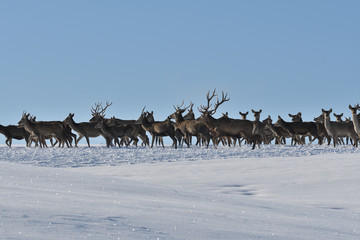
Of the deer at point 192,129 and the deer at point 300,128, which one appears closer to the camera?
the deer at point 192,129

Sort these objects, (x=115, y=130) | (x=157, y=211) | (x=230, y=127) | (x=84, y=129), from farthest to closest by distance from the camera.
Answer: (x=84, y=129) → (x=115, y=130) → (x=230, y=127) → (x=157, y=211)

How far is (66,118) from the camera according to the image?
28281mm

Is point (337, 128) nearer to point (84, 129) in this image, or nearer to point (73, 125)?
point (84, 129)

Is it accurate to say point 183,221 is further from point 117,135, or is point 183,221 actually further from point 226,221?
point 117,135

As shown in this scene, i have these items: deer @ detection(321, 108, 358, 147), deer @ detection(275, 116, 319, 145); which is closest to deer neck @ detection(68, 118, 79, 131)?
deer @ detection(275, 116, 319, 145)

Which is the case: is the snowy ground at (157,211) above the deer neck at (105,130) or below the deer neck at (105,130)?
below

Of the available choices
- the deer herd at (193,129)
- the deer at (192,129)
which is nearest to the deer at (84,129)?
the deer herd at (193,129)

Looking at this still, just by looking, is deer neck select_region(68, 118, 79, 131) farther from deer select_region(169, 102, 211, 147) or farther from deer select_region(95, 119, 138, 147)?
deer select_region(169, 102, 211, 147)

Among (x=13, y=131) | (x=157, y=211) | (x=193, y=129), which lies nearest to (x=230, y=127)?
(x=193, y=129)

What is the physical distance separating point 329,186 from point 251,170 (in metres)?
2.88

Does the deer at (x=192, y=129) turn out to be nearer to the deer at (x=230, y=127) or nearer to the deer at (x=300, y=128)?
the deer at (x=230, y=127)

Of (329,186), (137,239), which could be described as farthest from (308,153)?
(137,239)

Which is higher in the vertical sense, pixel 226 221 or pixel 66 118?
pixel 66 118

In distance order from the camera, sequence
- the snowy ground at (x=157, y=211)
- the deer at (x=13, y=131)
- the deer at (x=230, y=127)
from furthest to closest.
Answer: the deer at (x=13, y=131)
the deer at (x=230, y=127)
the snowy ground at (x=157, y=211)
